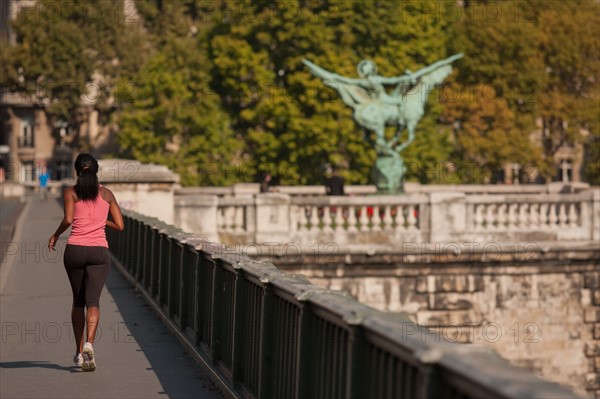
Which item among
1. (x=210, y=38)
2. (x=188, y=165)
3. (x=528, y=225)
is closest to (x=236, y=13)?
(x=210, y=38)

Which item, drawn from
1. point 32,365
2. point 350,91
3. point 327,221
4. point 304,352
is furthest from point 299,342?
point 350,91

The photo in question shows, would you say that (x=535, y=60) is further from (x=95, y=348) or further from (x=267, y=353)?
(x=267, y=353)

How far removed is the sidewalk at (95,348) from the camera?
1062 cm

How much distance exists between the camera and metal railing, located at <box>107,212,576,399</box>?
5008 mm

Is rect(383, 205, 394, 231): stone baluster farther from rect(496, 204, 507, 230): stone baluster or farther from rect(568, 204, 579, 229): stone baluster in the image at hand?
rect(568, 204, 579, 229): stone baluster

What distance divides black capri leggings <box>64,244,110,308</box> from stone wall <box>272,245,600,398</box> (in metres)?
15.7

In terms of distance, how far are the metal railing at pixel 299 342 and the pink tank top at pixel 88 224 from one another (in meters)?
0.87

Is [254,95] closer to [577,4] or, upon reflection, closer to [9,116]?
[577,4]

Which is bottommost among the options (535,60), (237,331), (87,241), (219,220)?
(237,331)

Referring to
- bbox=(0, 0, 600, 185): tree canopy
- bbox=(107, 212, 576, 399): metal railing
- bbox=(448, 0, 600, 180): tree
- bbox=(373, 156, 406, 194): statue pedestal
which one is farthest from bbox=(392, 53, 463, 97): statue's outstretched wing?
bbox=(448, 0, 600, 180): tree

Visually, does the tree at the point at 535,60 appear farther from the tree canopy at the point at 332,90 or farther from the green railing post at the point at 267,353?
the green railing post at the point at 267,353

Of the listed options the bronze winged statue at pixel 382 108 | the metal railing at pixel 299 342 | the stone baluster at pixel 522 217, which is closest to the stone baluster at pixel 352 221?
the stone baluster at pixel 522 217

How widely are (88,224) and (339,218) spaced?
57.7 ft

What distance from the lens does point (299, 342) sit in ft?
25.7
